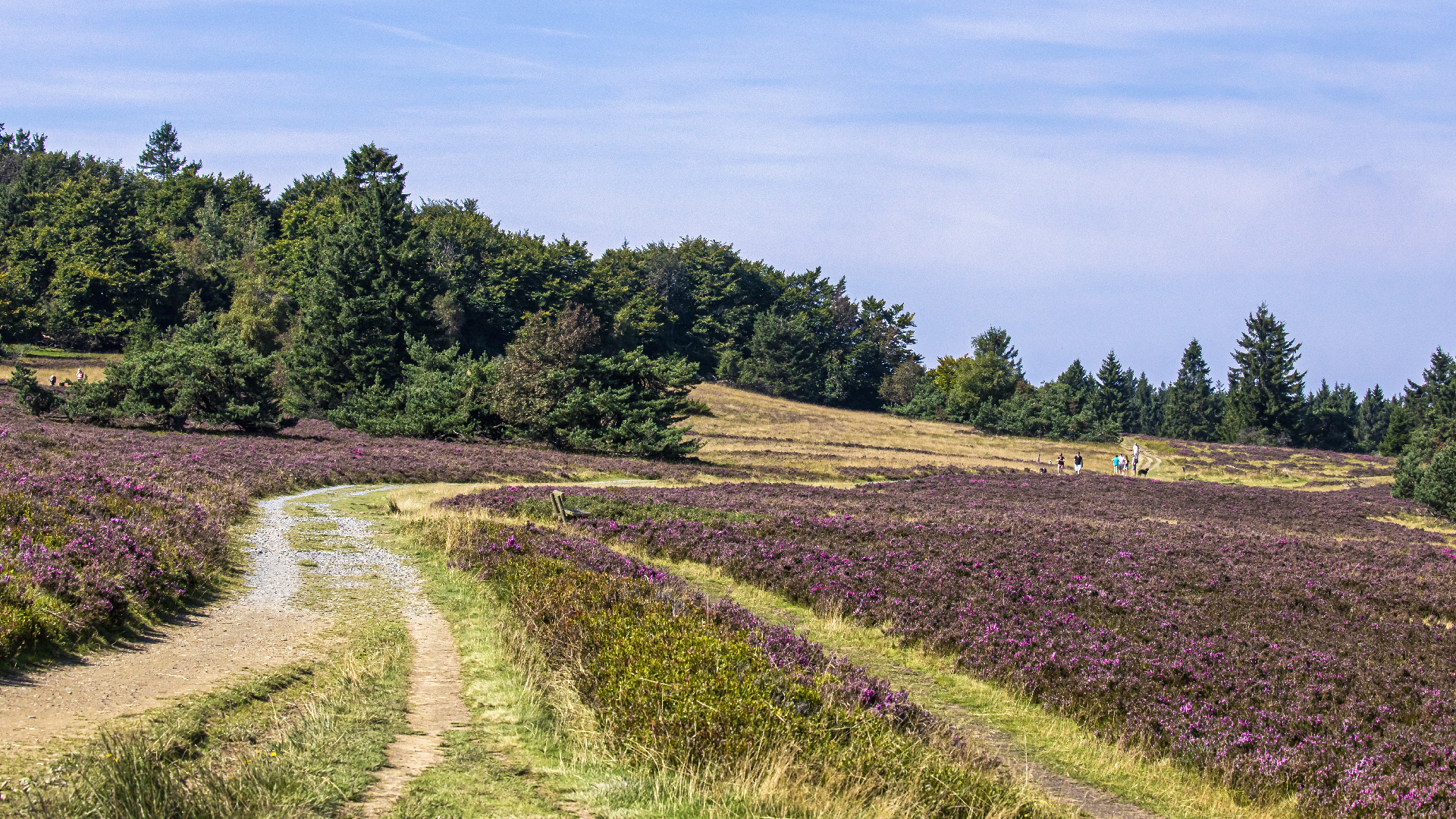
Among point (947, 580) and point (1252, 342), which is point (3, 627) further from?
point (1252, 342)

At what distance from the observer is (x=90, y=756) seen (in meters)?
5.79

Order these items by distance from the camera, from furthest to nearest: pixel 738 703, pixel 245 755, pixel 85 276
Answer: pixel 85 276 → pixel 738 703 → pixel 245 755

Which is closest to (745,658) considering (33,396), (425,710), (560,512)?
(425,710)

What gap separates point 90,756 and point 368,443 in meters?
40.3

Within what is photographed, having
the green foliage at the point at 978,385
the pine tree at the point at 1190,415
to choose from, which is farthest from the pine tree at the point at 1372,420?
the green foliage at the point at 978,385

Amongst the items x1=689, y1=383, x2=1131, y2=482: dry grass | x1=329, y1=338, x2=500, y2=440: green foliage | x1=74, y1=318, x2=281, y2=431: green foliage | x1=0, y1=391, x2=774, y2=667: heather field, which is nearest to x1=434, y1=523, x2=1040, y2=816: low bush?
x1=0, y1=391, x2=774, y2=667: heather field

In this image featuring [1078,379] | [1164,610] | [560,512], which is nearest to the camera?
[1164,610]

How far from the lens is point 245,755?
22.1 ft

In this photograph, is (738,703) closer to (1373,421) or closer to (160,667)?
(160,667)

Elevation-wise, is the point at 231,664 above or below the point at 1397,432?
below

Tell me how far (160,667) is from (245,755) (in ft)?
11.3

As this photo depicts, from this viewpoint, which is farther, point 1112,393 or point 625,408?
point 1112,393

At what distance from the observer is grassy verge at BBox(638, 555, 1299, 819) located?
8.88 metres

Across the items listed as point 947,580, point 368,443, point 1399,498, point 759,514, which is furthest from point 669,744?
point 1399,498
